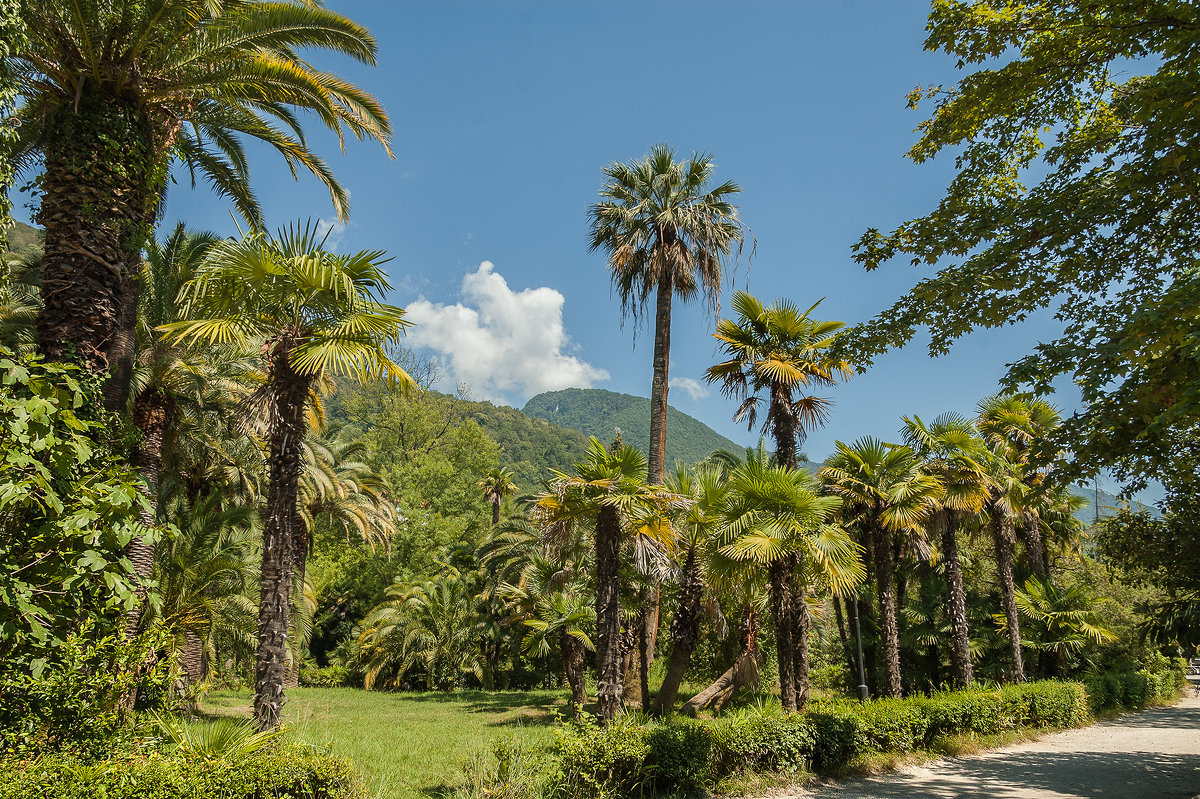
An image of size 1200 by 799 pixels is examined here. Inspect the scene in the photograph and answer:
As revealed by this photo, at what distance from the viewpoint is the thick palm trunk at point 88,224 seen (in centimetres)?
712

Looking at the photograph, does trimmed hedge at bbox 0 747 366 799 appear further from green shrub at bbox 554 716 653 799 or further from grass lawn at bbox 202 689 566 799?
green shrub at bbox 554 716 653 799

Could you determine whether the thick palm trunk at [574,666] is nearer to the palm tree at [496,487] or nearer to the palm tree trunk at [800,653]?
the palm tree trunk at [800,653]

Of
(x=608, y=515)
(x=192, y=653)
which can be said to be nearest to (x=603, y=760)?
(x=608, y=515)

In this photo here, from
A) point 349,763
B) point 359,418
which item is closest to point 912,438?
point 349,763

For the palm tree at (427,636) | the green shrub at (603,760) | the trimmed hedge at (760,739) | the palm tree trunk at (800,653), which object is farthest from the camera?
the palm tree at (427,636)

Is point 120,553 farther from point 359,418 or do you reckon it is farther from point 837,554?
point 359,418

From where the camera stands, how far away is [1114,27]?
20.1 feet

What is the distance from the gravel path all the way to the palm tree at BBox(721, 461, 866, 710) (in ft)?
7.60

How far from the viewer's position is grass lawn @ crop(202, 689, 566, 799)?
9.02 m

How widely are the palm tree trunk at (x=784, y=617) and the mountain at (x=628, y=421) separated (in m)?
111

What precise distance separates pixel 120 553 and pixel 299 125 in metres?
7.95

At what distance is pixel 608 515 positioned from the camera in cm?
1166

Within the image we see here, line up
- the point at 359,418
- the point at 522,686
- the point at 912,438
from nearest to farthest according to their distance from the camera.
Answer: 1. the point at 912,438
2. the point at 522,686
3. the point at 359,418

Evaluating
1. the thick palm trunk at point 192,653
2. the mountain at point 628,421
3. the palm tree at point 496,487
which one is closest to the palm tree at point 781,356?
the thick palm trunk at point 192,653
